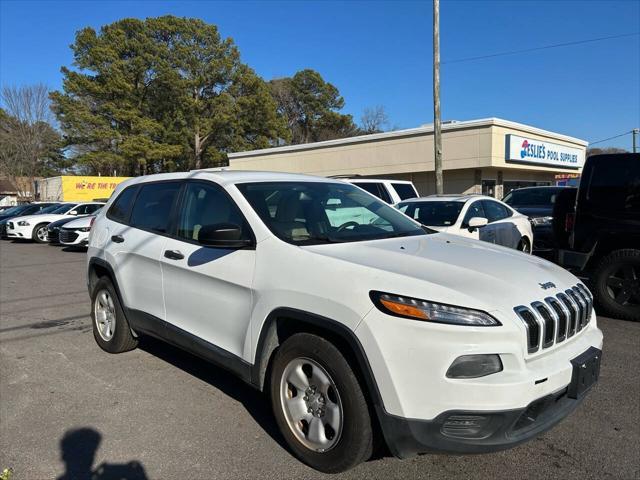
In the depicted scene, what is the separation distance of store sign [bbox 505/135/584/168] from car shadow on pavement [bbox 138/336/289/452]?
70.6 ft

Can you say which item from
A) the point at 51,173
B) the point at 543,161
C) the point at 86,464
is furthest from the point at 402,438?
the point at 51,173

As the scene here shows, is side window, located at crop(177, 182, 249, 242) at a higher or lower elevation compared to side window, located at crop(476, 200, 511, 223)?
higher

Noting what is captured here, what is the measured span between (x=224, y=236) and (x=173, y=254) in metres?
0.93

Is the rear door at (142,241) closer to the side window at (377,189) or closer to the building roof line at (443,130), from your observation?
the side window at (377,189)

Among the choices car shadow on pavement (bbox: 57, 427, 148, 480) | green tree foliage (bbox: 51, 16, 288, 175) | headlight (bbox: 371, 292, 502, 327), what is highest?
green tree foliage (bbox: 51, 16, 288, 175)

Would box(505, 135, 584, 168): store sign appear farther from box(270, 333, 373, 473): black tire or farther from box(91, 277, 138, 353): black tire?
box(270, 333, 373, 473): black tire

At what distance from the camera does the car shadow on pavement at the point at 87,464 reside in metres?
2.94

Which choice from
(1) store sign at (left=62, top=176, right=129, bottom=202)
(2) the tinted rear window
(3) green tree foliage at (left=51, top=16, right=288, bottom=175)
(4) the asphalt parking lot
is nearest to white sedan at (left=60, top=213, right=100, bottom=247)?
(4) the asphalt parking lot

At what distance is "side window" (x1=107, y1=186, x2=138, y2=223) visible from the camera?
16.2 ft

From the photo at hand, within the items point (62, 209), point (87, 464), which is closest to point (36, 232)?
point (62, 209)

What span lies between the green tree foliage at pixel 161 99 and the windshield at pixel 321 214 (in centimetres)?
3963

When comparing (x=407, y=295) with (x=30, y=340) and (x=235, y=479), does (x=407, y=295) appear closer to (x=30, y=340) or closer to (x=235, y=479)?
(x=235, y=479)

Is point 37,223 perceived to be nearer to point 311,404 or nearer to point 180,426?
point 180,426

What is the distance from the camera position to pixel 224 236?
3182 millimetres
